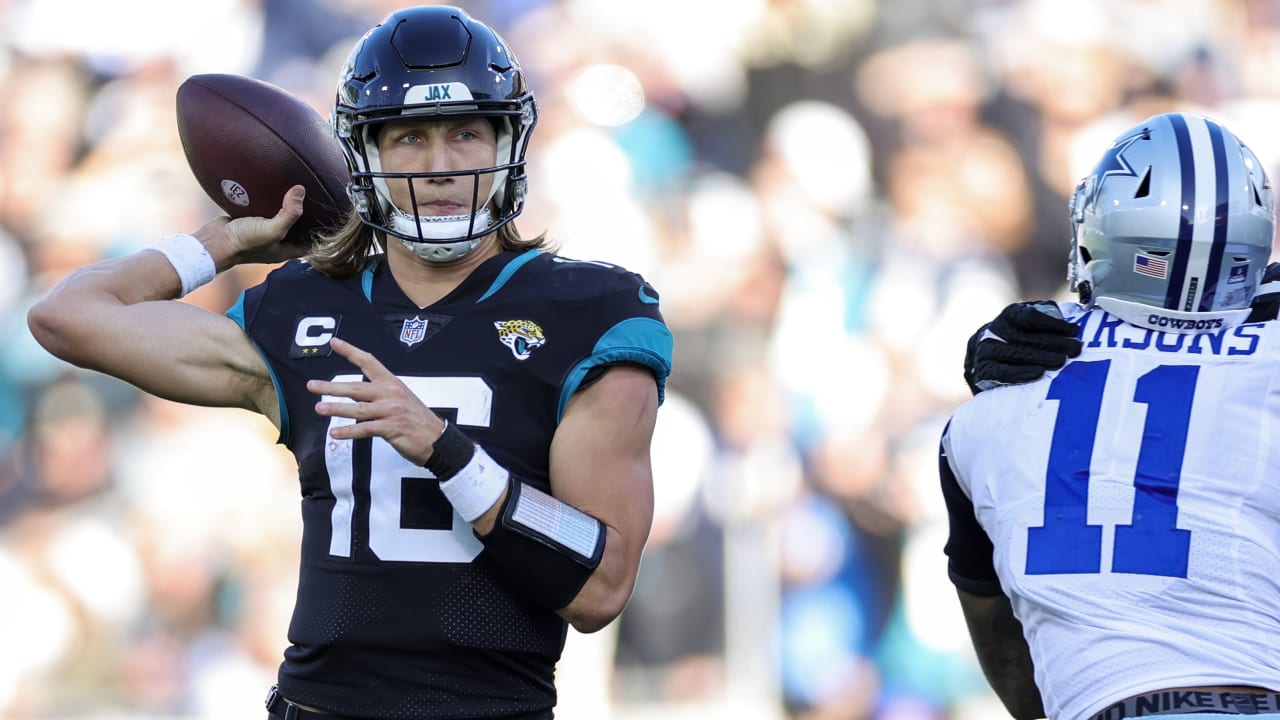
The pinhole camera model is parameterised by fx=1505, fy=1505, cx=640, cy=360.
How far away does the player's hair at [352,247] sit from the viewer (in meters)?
2.39

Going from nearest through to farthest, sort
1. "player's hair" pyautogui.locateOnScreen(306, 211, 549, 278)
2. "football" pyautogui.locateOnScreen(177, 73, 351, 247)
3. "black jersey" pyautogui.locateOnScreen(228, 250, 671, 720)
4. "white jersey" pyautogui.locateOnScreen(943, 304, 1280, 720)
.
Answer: "white jersey" pyautogui.locateOnScreen(943, 304, 1280, 720) < "black jersey" pyautogui.locateOnScreen(228, 250, 671, 720) < "player's hair" pyautogui.locateOnScreen(306, 211, 549, 278) < "football" pyautogui.locateOnScreen(177, 73, 351, 247)

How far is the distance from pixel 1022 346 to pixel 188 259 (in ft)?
4.39

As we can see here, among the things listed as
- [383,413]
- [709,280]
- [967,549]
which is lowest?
[967,549]

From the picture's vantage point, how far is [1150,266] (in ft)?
6.84

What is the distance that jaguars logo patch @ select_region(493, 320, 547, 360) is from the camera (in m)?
2.21

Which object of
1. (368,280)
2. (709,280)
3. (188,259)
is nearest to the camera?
(368,280)

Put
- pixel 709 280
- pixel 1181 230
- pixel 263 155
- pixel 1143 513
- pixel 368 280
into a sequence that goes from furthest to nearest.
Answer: pixel 709 280 < pixel 263 155 < pixel 368 280 < pixel 1181 230 < pixel 1143 513

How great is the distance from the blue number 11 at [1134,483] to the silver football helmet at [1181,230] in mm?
105

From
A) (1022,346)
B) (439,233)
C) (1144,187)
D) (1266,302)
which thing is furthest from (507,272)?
(1266,302)

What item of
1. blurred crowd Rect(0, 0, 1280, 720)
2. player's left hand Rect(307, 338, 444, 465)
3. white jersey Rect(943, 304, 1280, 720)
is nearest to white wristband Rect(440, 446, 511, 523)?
player's left hand Rect(307, 338, 444, 465)

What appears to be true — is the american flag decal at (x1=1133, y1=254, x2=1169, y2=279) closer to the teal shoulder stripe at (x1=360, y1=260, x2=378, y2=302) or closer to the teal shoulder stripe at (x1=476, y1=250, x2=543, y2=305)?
the teal shoulder stripe at (x1=476, y1=250, x2=543, y2=305)

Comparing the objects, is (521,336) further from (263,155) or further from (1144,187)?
(1144,187)

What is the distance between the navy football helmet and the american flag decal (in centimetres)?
95

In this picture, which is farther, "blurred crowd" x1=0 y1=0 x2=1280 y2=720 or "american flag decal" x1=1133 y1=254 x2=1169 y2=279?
"blurred crowd" x1=0 y1=0 x2=1280 y2=720
